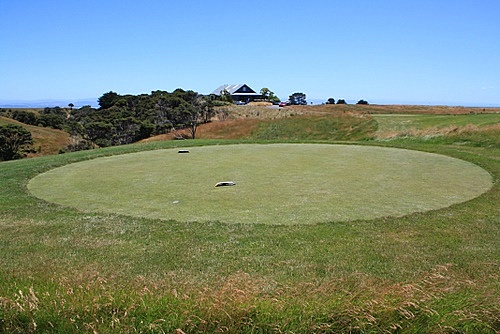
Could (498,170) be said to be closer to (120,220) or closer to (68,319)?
(120,220)

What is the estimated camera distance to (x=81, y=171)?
1116 cm

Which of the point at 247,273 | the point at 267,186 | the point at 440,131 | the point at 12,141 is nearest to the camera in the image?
the point at 247,273

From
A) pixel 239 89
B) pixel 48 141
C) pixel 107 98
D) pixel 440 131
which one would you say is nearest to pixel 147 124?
pixel 48 141

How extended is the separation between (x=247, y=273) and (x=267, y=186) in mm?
4551

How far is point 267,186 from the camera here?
28.4 feet

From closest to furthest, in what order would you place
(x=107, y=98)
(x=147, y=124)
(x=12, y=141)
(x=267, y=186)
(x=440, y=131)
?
(x=267, y=186) → (x=440, y=131) → (x=12, y=141) → (x=147, y=124) → (x=107, y=98)

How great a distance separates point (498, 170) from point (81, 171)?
11.6 m

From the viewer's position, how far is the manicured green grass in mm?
2789

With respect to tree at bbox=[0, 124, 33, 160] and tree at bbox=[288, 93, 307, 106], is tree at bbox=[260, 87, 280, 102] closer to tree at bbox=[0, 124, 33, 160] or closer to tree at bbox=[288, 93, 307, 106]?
tree at bbox=[288, 93, 307, 106]

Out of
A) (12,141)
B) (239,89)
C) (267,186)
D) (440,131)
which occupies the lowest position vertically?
(12,141)

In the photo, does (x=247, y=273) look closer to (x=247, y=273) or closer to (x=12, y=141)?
(x=247, y=273)

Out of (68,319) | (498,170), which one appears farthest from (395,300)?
(498,170)

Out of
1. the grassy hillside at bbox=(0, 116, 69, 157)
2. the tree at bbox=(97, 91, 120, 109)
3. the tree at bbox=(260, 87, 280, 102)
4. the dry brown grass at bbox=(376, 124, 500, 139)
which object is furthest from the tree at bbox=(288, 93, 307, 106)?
the dry brown grass at bbox=(376, 124, 500, 139)

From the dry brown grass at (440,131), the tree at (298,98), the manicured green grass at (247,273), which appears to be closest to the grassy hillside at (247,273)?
the manicured green grass at (247,273)
